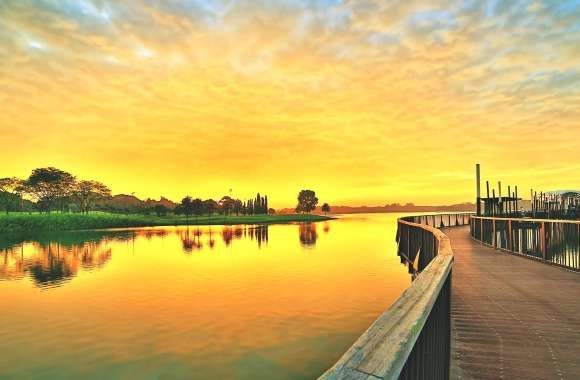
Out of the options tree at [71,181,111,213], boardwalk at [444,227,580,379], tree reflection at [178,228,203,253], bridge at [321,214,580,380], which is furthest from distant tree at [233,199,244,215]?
boardwalk at [444,227,580,379]

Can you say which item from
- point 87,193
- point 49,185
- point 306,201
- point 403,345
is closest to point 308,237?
point 403,345

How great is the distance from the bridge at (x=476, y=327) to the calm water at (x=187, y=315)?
4319 millimetres

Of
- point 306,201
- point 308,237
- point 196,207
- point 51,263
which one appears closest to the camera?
point 51,263

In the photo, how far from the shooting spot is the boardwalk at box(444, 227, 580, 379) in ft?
13.6

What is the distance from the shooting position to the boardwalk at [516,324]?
415 cm

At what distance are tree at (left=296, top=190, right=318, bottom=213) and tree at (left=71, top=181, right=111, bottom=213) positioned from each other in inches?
3073

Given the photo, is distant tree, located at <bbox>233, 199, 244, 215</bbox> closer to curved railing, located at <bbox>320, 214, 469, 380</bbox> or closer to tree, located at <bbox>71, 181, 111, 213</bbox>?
tree, located at <bbox>71, 181, 111, 213</bbox>

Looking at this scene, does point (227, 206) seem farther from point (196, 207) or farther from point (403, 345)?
point (403, 345)

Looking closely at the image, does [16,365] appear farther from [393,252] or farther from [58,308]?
[393,252]

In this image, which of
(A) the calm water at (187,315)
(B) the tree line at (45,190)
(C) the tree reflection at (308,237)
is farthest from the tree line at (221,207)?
(A) the calm water at (187,315)

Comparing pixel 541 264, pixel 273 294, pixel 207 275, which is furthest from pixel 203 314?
pixel 541 264

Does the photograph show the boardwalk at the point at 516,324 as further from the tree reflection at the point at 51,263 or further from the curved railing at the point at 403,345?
the tree reflection at the point at 51,263

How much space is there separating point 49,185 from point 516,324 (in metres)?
121

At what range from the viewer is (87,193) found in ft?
399
